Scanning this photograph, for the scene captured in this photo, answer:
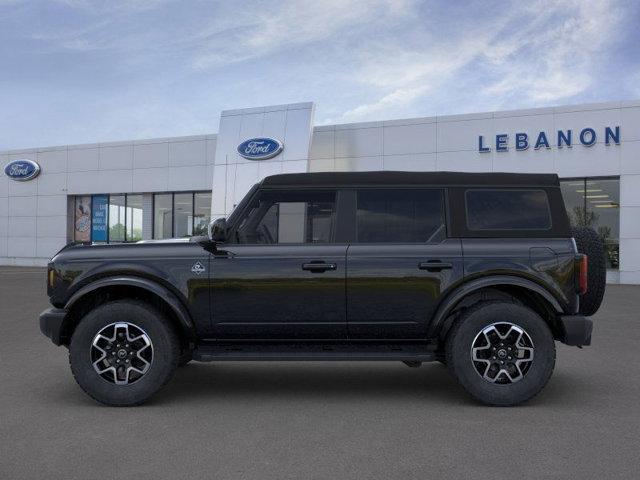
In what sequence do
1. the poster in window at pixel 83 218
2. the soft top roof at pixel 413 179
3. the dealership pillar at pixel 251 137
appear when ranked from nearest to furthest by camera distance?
the soft top roof at pixel 413 179 < the dealership pillar at pixel 251 137 < the poster in window at pixel 83 218

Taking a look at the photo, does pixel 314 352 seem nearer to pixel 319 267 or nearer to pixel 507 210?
pixel 319 267

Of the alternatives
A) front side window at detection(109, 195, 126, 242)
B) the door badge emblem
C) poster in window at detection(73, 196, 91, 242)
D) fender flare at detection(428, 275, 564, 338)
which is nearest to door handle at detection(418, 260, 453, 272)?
fender flare at detection(428, 275, 564, 338)

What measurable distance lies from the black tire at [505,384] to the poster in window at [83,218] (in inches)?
1146

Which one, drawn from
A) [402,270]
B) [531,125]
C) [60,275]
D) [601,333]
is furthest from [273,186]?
[531,125]

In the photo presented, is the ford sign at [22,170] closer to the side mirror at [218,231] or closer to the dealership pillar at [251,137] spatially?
the dealership pillar at [251,137]

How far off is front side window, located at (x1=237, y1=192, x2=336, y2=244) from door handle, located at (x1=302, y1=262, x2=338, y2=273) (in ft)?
0.75

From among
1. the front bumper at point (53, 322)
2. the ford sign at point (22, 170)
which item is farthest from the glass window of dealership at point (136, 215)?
the front bumper at point (53, 322)

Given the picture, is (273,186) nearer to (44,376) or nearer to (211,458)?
(211,458)

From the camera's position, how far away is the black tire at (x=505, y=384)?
5.04 m

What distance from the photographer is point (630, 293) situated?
1734 cm

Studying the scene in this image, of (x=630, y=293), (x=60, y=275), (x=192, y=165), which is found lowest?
(x=630, y=293)

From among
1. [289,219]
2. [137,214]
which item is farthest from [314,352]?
[137,214]

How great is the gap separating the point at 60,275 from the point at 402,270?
2.77 meters

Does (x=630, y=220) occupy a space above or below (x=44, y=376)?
above
